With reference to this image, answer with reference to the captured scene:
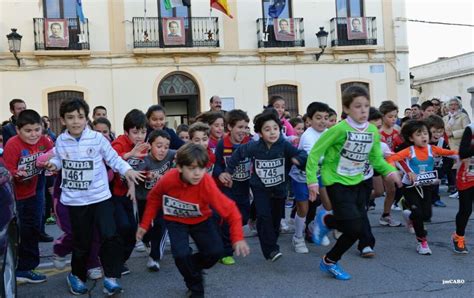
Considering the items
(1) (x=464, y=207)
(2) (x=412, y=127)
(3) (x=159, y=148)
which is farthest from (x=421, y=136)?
(3) (x=159, y=148)

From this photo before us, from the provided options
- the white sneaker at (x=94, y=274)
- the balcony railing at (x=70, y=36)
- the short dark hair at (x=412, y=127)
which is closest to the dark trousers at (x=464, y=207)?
the short dark hair at (x=412, y=127)

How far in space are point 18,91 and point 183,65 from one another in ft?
17.7

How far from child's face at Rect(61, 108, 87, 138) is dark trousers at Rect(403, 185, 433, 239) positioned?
348 centimetres

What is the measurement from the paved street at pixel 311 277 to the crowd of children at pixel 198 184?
0.49 ft

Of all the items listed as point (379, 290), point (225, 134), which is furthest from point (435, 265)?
point (225, 134)

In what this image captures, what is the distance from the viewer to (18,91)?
16.6 metres

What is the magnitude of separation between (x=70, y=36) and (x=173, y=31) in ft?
10.9

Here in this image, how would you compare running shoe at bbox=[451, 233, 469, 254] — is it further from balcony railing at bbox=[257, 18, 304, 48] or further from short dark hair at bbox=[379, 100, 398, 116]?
balcony railing at bbox=[257, 18, 304, 48]

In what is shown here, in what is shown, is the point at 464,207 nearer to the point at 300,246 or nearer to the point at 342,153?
the point at 342,153

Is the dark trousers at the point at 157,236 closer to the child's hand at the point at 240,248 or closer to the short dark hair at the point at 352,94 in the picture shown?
the child's hand at the point at 240,248

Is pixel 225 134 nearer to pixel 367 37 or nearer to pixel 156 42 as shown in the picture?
pixel 156 42

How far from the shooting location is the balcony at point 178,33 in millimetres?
17188

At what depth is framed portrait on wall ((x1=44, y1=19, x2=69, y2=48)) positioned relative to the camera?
16.4 meters

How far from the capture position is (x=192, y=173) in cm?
397
